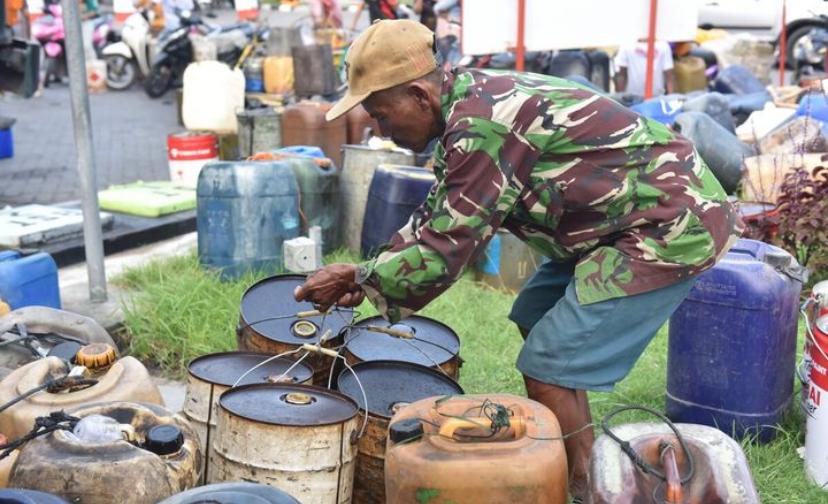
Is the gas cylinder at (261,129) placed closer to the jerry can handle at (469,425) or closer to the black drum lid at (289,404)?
the black drum lid at (289,404)

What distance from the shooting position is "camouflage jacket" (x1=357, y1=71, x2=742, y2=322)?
284cm

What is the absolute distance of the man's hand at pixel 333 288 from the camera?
10.2 ft

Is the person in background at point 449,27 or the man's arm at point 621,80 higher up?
the person in background at point 449,27

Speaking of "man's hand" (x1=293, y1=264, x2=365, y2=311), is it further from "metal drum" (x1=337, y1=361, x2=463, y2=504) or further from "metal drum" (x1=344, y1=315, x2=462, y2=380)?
"metal drum" (x1=344, y1=315, x2=462, y2=380)

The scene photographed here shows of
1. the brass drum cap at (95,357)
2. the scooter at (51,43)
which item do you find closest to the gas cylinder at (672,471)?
the brass drum cap at (95,357)

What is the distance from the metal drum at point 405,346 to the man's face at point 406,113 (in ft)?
2.54


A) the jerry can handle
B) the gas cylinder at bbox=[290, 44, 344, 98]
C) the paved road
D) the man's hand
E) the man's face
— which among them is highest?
the man's face

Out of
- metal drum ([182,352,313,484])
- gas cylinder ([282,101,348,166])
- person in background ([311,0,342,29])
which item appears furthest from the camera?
person in background ([311,0,342,29])

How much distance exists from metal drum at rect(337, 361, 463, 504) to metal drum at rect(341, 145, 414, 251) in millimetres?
2978

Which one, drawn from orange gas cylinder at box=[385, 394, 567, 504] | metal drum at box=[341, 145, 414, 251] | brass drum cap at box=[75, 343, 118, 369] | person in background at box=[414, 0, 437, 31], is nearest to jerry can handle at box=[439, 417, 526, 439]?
orange gas cylinder at box=[385, 394, 567, 504]

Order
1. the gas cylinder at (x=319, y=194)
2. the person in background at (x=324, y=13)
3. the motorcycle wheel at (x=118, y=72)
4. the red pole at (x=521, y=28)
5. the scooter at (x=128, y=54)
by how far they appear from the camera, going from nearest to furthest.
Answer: the gas cylinder at (x=319, y=194)
the red pole at (x=521, y=28)
the person in background at (x=324, y=13)
the scooter at (x=128, y=54)
the motorcycle wheel at (x=118, y=72)

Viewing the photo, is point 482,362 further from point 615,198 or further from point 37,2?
point 37,2

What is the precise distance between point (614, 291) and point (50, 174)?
742 cm

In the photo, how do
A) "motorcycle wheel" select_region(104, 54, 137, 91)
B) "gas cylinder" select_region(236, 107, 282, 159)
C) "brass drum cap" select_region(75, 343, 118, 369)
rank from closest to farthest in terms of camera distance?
"brass drum cap" select_region(75, 343, 118, 369)
"gas cylinder" select_region(236, 107, 282, 159)
"motorcycle wheel" select_region(104, 54, 137, 91)
